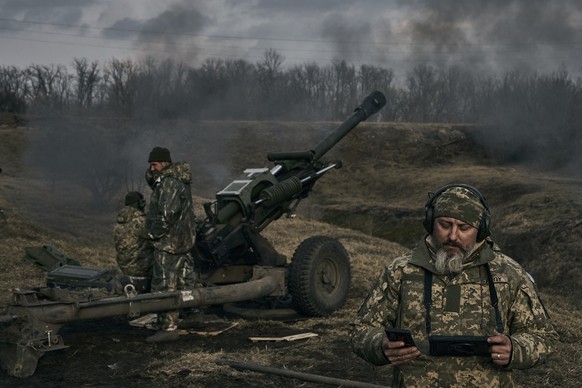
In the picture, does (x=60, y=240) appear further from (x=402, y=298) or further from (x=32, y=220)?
(x=402, y=298)

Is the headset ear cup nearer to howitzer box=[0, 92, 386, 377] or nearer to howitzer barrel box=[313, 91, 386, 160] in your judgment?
howitzer box=[0, 92, 386, 377]

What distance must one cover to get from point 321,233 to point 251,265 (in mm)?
8367

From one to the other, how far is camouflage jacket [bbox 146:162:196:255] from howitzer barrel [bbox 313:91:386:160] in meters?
2.43

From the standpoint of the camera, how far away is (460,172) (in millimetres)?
26812

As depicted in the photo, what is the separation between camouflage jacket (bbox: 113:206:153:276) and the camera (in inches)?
338

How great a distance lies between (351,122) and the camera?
423 inches

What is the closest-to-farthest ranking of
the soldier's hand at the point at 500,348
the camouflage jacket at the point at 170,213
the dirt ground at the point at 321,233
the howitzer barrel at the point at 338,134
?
the soldier's hand at the point at 500,348
the dirt ground at the point at 321,233
the camouflage jacket at the point at 170,213
the howitzer barrel at the point at 338,134

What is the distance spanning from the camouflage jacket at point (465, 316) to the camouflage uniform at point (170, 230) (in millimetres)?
5094

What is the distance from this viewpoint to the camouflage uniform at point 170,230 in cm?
805

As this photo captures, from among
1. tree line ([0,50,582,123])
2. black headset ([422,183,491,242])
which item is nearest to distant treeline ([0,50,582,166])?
tree line ([0,50,582,123])

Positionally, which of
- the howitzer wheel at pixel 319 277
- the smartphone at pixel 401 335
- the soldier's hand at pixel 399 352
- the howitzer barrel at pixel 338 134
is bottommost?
the howitzer wheel at pixel 319 277

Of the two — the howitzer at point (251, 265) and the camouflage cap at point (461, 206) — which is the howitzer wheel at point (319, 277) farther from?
the camouflage cap at point (461, 206)

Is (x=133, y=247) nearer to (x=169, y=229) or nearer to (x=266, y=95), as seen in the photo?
(x=169, y=229)

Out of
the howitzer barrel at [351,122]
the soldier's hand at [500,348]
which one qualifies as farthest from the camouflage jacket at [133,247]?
the soldier's hand at [500,348]
